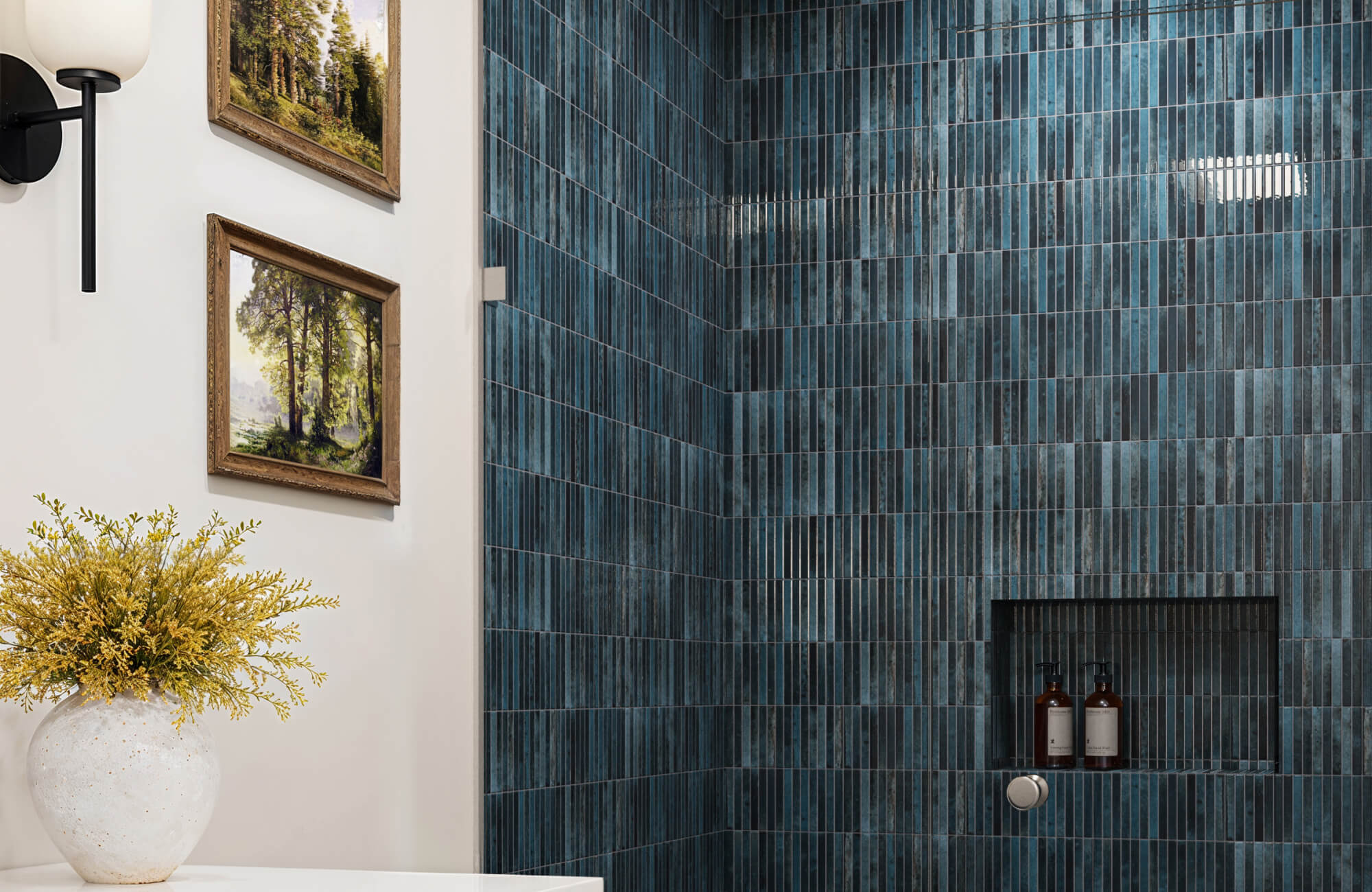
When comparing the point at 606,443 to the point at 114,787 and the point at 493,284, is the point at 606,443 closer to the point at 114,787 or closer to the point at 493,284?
the point at 493,284

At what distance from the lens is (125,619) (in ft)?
5.75

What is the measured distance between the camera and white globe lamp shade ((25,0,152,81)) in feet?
6.21

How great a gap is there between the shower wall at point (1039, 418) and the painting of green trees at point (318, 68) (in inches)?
59.7

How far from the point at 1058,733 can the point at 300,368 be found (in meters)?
2.03

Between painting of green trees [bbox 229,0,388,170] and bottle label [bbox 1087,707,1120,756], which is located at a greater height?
painting of green trees [bbox 229,0,388,170]

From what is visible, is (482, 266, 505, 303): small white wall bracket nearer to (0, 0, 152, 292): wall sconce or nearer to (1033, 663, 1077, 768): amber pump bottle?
(0, 0, 152, 292): wall sconce

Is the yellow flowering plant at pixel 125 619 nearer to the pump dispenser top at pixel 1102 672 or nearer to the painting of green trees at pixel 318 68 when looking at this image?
the painting of green trees at pixel 318 68

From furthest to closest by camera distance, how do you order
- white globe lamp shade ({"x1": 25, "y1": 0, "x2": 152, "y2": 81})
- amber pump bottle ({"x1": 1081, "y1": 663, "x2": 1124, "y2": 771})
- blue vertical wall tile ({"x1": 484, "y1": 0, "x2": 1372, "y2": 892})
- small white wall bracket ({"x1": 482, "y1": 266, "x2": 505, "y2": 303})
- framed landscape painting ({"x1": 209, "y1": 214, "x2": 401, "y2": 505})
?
amber pump bottle ({"x1": 1081, "y1": 663, "x2": 1124, "y2": 771}), blue vertical wall tile ({"x1": 484, "y1": 0, "x2": 1372, "y2": 892}), small white wall bracket ({"x1": 482, "y1": 266, "x2": 505, "y2": 303}), framed landscape painting ({"x1": 209, "y1": 214, "x2": 401, "y2": 505}), white globe lamp shade ({"x1": 25, "y1": 0, "x2": 152, "y2": 81})

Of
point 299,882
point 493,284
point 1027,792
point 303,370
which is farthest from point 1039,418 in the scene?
point 299,882

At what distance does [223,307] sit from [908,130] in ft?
6.77

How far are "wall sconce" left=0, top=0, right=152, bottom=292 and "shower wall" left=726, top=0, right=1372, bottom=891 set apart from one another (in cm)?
220

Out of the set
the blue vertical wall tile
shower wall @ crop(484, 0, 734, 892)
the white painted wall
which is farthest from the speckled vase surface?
the blue vertical wall tile

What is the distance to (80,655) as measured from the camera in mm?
1755

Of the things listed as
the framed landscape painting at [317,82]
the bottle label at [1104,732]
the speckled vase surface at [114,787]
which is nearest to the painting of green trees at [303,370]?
the framed landscape painting at [317,82]
